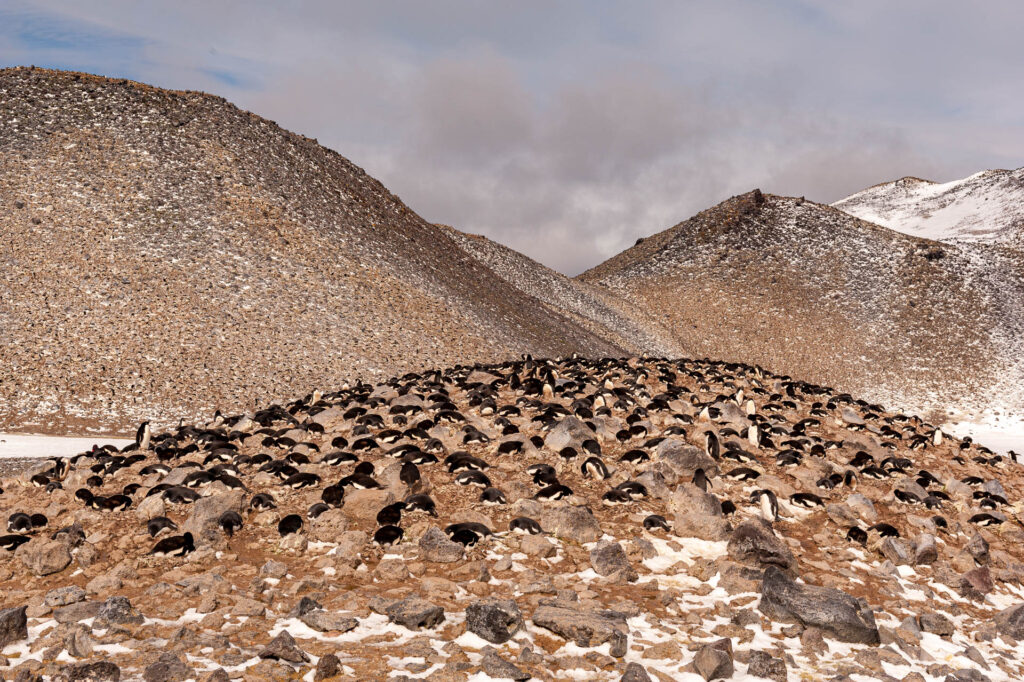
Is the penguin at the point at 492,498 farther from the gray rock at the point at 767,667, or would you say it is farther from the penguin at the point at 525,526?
the gray rock at the point at 767,667

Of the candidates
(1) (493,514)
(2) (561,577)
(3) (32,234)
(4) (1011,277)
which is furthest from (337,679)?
(4) (1011,277)

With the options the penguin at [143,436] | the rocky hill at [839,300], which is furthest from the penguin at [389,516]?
the rocky hill at [839,300]

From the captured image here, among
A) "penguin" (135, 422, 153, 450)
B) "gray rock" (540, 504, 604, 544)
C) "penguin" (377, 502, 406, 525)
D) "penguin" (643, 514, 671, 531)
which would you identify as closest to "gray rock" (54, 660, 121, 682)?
"penguin" (377, 502, 406, 525)

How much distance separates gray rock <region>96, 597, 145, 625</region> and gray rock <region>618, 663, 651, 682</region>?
240 inches

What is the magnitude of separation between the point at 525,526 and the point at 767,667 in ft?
13.8

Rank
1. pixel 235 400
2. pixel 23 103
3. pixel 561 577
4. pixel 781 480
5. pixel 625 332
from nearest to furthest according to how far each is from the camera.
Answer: pixel 561 577 → pixel 781 480 → pixel 235 400 → pixel 23 103 → pixel 625 332

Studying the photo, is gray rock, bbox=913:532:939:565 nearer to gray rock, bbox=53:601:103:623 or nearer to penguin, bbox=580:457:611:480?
penguin, bbox=580:457:611:480

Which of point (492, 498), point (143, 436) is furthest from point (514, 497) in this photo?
point (143, 436)

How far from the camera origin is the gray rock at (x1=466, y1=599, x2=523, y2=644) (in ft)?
28.7

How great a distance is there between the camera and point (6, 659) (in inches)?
321

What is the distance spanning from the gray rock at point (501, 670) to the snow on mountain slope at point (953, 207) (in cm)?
9166

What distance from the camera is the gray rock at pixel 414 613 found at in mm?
8984

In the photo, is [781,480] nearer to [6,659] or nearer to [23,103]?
[6,659]

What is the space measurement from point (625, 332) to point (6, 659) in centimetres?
5909
